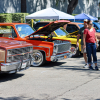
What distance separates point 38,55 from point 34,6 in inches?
713

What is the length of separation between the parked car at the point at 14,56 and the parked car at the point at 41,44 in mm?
1499

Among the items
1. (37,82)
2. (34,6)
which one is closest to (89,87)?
(37,82)

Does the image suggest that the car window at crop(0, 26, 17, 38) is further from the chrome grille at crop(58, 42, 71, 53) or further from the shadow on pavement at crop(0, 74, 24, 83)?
the shadow on pavement at crop(0, 74, 24, 83)

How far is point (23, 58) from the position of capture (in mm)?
7910

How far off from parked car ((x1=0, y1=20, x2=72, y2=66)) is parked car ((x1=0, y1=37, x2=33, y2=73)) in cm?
150

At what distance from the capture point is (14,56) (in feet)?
24.7

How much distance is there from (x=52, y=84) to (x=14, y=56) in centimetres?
147

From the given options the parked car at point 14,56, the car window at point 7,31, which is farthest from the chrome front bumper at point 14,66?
the car window at point 7,31

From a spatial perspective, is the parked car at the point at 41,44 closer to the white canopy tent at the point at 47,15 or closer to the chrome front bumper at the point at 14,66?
the chrome front bumper at the point at 14,66

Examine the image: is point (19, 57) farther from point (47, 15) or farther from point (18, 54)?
point (47, 15)

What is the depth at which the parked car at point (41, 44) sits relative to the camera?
31.7 feet

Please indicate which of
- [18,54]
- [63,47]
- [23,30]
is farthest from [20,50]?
[23,30]

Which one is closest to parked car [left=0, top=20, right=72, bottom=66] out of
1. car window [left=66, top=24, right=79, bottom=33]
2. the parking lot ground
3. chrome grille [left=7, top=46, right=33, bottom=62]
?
the parking lot ground

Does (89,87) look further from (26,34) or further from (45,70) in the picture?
(26,34)
